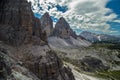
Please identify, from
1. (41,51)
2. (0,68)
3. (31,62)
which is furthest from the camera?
(41,51)

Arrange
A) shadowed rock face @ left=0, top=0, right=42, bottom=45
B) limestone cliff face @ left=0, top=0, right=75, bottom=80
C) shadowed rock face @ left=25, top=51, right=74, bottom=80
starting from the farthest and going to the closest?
shadowed rock face @ left=0, top=0, right=42, bottom=45 → shadowed rock face @ left=25, top=51, right=74, bottom=80 → limestone cliff face @ left=0, top=0, right=75, bottom=80

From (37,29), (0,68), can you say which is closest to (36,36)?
(37,29)

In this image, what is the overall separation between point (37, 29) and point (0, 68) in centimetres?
2596

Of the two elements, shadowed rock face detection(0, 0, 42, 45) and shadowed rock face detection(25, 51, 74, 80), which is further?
shadowed rock face detection(0, 0, 42, 45)

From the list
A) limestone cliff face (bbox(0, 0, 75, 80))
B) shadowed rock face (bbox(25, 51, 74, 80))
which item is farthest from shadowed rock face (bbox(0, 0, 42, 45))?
shadowed rock face (bbox(25, 51, 74, 80))

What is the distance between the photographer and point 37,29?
173ft

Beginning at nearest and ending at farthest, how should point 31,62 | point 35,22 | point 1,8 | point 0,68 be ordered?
point 0,68
point 31,62
point 1,8
point 35,22

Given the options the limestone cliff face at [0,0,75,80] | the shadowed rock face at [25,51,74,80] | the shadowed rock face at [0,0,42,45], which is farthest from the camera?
the shadowed rock face at [0,0,42,45]

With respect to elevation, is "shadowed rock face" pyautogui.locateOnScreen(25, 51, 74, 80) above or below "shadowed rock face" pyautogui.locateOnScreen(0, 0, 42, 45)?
below

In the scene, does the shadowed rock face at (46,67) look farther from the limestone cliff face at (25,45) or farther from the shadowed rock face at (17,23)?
the shadowed rock face at (17,23)

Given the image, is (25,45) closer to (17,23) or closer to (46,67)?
(17,23)

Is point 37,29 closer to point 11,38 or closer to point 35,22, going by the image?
point 35,22

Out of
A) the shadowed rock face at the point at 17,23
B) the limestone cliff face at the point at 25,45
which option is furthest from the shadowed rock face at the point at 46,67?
the shadowed rock face at the point at 17,23

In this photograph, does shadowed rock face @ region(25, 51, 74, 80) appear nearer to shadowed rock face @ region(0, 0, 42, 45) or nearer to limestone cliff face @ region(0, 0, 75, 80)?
limestone cliff face @ region(0, 0, 75, 80)
